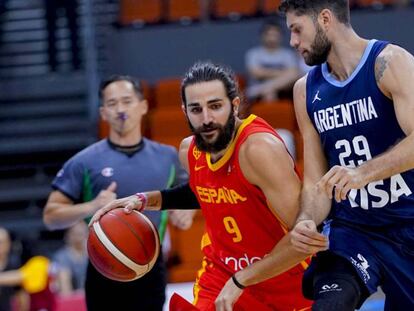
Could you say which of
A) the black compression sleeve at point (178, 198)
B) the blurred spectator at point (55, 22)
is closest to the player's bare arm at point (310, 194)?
the black compression sleeve at point (178, 198)

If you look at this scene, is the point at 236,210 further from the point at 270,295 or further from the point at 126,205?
the point at 126,205

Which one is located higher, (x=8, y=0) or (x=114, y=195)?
(x=8, y=0)

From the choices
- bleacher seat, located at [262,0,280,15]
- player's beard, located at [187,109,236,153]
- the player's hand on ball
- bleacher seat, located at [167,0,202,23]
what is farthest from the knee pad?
bleacher seat, located at [167,0,202,23]

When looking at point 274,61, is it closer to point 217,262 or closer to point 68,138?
point 68,138

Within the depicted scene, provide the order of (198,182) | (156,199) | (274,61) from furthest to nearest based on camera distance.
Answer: (274,61), (156,199), (198,182)

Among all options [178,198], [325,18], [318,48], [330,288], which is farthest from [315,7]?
[178,198]

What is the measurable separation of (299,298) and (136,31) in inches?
280

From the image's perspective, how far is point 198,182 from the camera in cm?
453

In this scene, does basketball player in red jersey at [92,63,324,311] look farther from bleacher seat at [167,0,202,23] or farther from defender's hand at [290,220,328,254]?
bleacher seat at [167,0,202,23]

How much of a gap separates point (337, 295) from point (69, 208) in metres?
2.20

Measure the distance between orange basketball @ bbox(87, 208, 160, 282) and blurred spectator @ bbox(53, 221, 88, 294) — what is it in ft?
11.2

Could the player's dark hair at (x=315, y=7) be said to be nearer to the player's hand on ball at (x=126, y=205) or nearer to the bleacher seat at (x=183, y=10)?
the player's hand on ball at (x=126, y=205)

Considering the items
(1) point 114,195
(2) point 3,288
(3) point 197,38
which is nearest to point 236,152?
(1) point 114,195

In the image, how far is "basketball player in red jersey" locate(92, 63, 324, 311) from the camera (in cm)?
418
